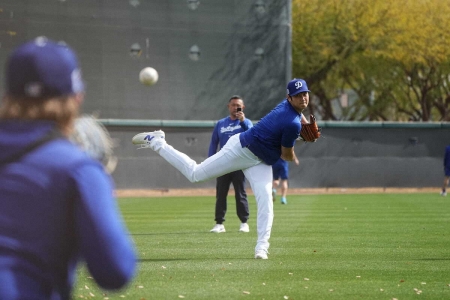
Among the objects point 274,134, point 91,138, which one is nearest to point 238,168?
point 274,134

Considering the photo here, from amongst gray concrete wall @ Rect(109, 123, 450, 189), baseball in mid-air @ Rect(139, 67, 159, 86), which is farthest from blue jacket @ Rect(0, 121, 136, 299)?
gray concrete wall @ Rect(109, 123, 450, 189)

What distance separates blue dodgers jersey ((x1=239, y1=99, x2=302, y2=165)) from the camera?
1009cm

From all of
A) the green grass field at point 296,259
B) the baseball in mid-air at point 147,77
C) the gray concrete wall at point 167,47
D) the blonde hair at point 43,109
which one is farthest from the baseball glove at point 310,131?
the gray concrete wall at point 167,47

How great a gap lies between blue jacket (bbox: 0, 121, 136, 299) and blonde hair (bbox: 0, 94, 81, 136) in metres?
0.08

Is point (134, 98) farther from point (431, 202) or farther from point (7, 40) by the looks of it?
point (431, 202)

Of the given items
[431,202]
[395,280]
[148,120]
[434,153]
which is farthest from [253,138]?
[434,153]

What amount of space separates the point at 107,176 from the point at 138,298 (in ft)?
15.7

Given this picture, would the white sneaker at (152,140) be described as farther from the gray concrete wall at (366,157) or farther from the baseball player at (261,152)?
the gray concrete wall at (366,157)

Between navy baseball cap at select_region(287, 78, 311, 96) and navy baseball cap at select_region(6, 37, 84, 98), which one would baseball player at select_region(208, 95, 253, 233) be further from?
navy baseball cap at select_region(6, 37, 84, 98)

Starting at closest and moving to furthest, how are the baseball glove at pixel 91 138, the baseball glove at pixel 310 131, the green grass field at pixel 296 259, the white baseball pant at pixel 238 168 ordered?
the baseball glove at pixel 91 138
the green grass field at pixel 296 259
the white baseball pant at pixel 238 168
the baseball glove at pixel 310 131

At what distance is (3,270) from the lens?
2795 mm

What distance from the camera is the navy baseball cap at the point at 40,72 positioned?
2830 mm

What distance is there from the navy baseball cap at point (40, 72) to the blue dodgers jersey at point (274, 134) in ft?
24.0

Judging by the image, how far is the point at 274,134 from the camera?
10.2 metres
